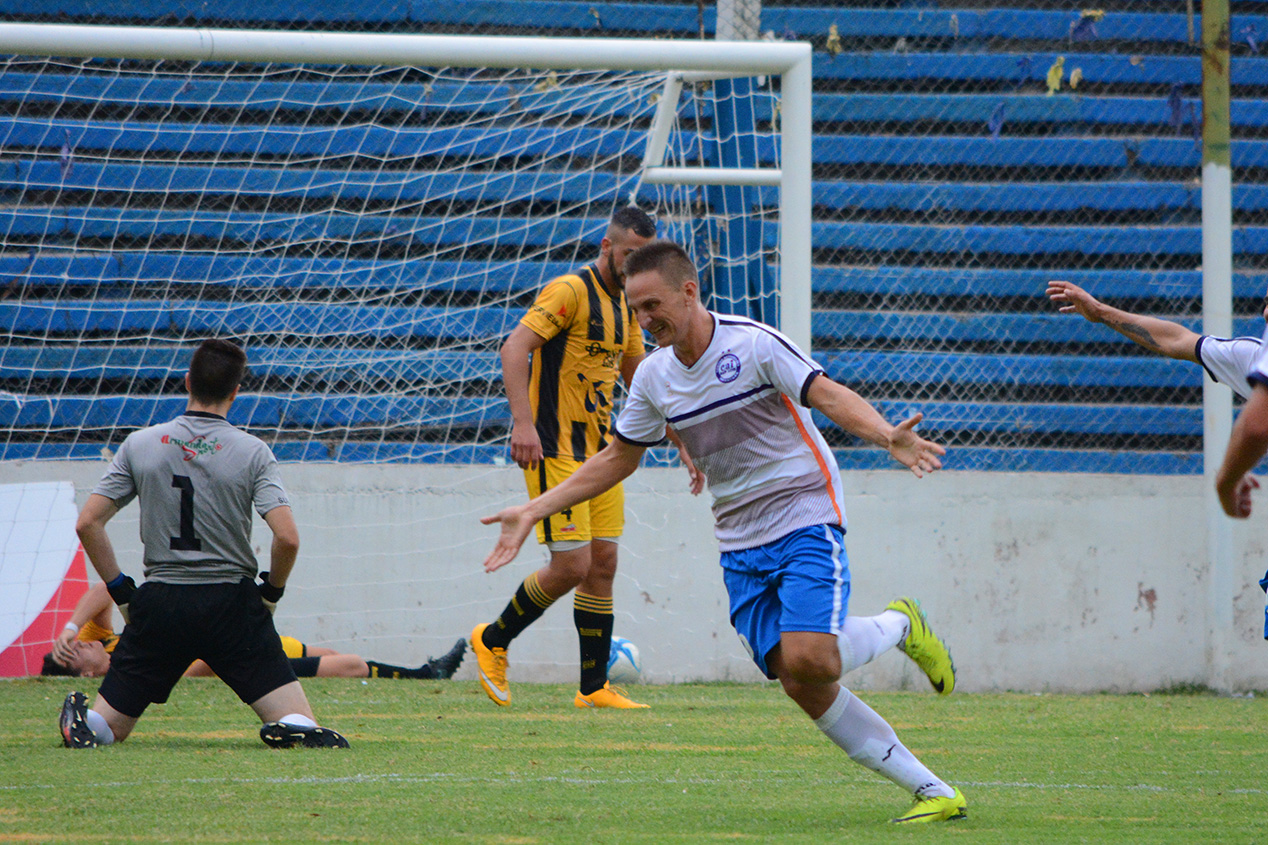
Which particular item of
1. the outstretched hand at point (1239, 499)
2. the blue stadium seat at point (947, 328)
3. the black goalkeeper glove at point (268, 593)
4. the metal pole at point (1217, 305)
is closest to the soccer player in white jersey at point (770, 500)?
the outstretched hand at point (1239, 499)

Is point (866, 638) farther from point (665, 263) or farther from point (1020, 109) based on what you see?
point (1020, 109)

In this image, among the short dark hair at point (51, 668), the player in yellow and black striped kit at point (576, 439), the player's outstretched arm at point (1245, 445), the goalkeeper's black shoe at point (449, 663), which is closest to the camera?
the player's outstretched arm at point (1245, 445)

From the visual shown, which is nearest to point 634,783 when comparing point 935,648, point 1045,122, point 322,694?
point 935,648

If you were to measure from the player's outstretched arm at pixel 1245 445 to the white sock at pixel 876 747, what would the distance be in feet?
3.71

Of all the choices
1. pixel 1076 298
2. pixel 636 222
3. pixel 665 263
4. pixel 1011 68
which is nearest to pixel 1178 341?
pixel 1076 298

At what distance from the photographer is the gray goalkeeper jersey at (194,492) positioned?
4.87 metres

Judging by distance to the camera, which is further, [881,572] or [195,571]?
[881,572]

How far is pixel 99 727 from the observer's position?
16.0 feet

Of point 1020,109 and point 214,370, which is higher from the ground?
point 1020,109

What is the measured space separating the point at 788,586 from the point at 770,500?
29 centimetres

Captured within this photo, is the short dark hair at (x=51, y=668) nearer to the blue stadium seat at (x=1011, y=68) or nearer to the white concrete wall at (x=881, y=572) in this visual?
the white concrete wall at (x=881, y=572)

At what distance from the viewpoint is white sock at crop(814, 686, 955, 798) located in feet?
12.1

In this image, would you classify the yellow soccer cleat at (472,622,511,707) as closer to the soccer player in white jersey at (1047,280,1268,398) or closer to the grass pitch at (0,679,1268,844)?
the grass pitch at (0,679,1268,844)

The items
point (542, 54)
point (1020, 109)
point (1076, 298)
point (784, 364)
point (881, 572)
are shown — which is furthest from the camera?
point (1020, 109)
